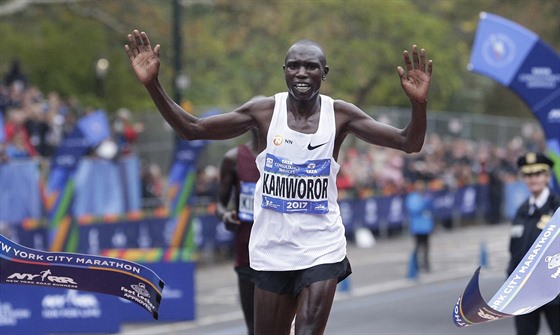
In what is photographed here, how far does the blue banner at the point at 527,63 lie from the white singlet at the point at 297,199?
6424 millimetres

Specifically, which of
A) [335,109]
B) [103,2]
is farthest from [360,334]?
[103,2]

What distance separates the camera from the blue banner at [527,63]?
13.1m

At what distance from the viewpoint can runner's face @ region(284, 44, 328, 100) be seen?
6.91 m

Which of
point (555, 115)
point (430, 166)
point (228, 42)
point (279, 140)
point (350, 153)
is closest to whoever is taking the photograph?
point (279, 140)

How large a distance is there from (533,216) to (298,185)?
3371 mm

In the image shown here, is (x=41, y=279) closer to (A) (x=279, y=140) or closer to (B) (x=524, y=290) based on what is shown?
(A) (x=279, y=140)

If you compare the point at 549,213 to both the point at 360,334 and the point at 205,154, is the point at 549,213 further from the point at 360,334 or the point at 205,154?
the point at 205,154

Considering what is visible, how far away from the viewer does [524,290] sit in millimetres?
6949

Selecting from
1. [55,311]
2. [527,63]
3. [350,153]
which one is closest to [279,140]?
[527,63]

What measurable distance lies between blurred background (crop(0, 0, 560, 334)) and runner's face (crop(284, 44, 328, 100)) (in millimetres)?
8939

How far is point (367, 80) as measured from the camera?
37781 mm

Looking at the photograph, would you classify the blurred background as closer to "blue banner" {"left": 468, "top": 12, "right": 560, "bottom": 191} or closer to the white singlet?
"blue banner" {"left": 468, "top": 12, "right": 560, "bottom": 191}

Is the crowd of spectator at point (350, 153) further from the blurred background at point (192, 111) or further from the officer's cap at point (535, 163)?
the officer's cap at point (535, 163)

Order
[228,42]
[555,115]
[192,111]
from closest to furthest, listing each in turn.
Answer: [555,115]
[192,111]
[228,42]
